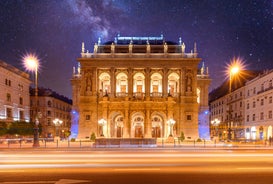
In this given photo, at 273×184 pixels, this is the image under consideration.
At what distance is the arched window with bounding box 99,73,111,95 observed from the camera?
66625 mm

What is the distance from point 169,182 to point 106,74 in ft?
181

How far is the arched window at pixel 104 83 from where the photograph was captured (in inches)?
2623

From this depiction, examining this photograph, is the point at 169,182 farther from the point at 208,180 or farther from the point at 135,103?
the point at 135,103

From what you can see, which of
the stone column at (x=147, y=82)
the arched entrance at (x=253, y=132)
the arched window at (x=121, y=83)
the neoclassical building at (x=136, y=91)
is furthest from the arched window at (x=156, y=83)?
the arched entrance at (x=253, y=132)

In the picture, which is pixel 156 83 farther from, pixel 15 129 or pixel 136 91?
pixel 15 129

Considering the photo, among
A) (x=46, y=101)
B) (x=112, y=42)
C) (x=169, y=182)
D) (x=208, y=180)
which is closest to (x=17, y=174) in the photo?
(x=169, y=182)

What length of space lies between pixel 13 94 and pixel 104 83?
62.4 feet

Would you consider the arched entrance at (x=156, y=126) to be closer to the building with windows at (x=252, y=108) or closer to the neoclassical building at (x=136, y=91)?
the neoclassical building at (x=136, y=91)

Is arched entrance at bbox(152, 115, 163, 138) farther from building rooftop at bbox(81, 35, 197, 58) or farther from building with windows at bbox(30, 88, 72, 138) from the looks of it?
building with windows at bbox(30, 88, 72, 138)

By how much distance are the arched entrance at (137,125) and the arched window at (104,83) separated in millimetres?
8124

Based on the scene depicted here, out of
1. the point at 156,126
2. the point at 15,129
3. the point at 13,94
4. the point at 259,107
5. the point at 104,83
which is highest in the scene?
the point at 104,83

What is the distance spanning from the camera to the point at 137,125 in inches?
2598

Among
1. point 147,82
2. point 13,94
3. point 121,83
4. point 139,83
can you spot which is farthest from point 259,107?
point 13,94

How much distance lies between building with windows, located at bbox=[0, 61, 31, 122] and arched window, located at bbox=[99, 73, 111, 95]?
17044mm
